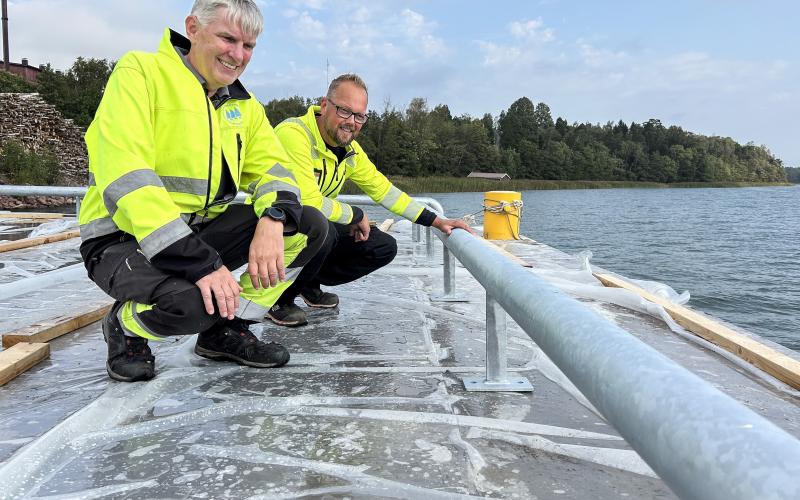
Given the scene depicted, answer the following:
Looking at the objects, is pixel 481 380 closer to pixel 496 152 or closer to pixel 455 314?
pixel 455 314

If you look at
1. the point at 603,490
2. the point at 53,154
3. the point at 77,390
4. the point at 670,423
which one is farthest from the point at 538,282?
the point at 53,154

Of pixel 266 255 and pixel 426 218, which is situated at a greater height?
pixel 426 218

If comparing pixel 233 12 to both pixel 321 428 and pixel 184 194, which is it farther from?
pixel 321 428

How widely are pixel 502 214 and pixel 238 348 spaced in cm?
594

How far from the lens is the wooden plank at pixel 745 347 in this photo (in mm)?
2547

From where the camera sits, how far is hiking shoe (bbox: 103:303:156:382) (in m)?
2.29

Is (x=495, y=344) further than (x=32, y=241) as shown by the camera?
No

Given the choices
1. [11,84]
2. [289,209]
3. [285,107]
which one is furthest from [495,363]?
[285,107]

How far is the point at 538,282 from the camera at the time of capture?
58.3 inches

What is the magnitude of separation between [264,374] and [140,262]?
724mm

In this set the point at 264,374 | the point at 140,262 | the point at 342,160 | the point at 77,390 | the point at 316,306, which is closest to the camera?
the point at 140,262

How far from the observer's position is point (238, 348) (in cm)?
255

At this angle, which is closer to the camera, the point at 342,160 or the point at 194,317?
the point at 194,317

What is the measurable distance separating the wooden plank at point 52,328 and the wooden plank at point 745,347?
3.50 meters
